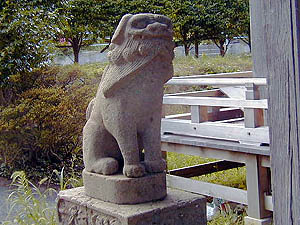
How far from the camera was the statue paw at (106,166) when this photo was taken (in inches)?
108

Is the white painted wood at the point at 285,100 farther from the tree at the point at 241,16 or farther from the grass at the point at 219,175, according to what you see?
the tree at the point at 241,16

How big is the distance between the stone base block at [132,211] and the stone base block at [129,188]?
0.11 feet

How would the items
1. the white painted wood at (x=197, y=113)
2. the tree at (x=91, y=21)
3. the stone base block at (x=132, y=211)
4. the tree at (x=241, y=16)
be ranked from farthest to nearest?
1. the tree at (x=241, y=16)
2. the tree at (x=91, y=21)
3. the white painted wood at (x=197, y=113)
4. the stone base block at (x=132, y=211)

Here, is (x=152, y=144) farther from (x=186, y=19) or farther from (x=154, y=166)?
(x=186, y=19)

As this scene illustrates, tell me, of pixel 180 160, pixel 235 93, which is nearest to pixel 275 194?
pixel 235 93

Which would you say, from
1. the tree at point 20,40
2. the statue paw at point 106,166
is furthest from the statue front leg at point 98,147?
the tree at point 20,40

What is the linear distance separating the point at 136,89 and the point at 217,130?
2.14 meters

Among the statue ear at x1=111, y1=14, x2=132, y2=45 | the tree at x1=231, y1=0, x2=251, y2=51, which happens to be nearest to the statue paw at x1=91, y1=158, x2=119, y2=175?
the statue ear at x1=111, y1=14, x2=132, y2=45

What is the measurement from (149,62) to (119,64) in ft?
0.56

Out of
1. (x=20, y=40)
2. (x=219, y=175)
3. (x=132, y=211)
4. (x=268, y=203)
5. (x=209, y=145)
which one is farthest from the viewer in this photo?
(x=20, y=40)

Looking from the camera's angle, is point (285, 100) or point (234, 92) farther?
point (234, 92)

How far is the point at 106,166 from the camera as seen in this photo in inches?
108

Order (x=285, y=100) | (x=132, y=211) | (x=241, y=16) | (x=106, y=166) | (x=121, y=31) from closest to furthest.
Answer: (x=285, y=100)
(x=132, y=211)
(x=121, y=31)
(x=106, y=166)
(x=241, y=16)

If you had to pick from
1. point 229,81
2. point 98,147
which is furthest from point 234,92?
point 98,147
